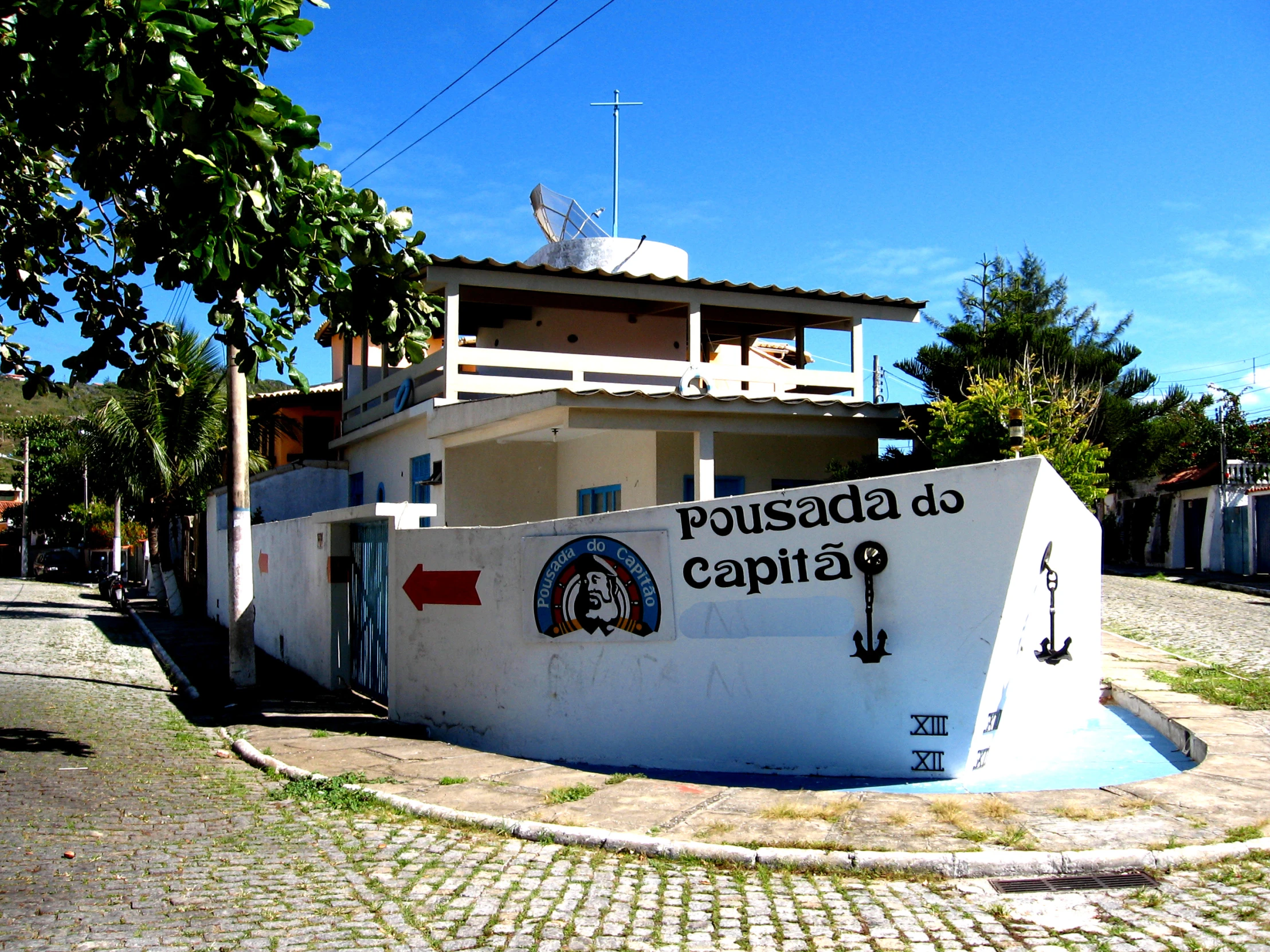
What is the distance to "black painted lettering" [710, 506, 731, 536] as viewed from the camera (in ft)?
26.1

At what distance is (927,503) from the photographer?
724cm

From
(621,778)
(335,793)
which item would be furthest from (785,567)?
(335,793)

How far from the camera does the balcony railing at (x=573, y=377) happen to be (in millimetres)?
15273

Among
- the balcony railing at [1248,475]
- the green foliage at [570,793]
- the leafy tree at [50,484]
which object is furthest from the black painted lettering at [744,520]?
the leafy tree at [50,484]

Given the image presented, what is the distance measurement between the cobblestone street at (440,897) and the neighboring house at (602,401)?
705 cm

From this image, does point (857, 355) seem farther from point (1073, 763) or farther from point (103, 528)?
point (103, 528)

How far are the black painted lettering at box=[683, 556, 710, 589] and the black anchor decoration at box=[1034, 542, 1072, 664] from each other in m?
2.53

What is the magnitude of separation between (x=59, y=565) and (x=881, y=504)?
48.0 m

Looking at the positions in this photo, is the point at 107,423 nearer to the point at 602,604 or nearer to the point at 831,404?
the point at 831,404

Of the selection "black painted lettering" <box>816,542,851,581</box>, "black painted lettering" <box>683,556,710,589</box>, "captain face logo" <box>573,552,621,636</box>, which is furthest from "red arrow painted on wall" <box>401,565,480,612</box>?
"black painted lettering" <box>816,542,851,581</box>

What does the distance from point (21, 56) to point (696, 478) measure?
9052mm

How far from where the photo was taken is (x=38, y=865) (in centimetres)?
557

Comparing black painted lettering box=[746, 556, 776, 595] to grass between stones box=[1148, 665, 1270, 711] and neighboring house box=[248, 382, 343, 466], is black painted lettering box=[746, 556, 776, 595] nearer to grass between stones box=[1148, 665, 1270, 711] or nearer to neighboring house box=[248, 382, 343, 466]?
grass between stones box=[1148, 665, 1270, 711]

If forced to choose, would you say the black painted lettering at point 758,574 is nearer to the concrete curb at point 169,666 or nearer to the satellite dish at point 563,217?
the concrete curb at point 169,666
